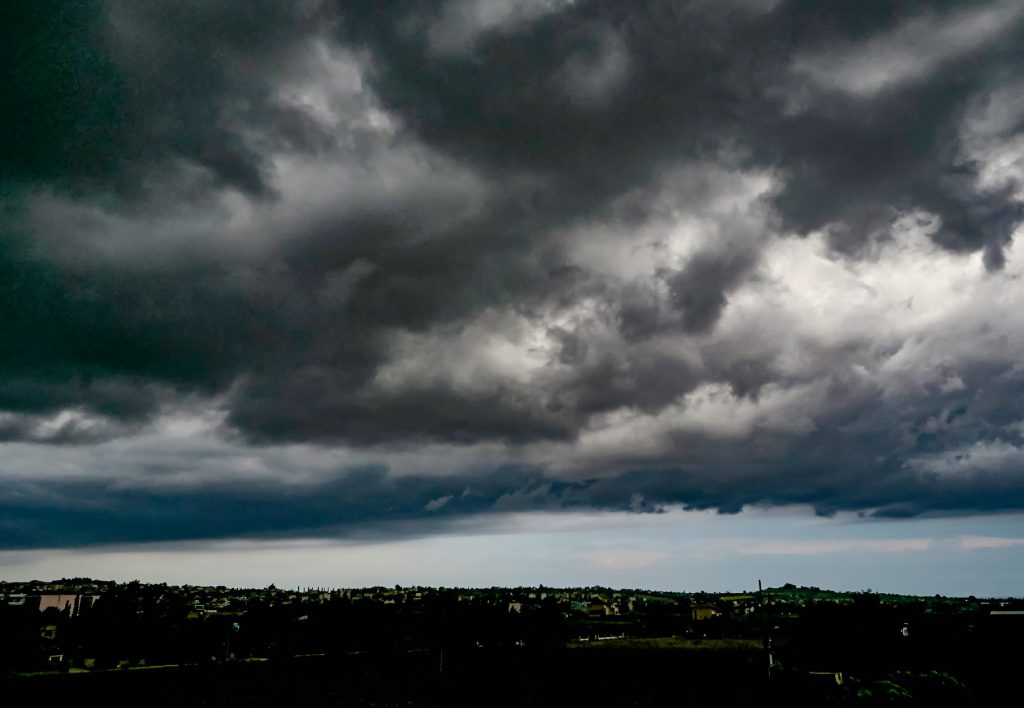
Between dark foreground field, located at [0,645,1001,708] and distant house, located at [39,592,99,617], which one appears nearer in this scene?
dark foreground field, located at [0,645,1001,708]

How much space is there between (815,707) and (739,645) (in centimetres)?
10347

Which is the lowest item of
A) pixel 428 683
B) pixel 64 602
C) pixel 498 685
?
pixel 428 683

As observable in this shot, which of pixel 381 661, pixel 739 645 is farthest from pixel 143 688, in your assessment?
pixel 739 645

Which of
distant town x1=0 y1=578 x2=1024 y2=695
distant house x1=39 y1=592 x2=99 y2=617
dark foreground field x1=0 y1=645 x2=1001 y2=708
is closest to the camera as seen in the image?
dark foreground field x1=0 y1=645 x2=1001 y2=708

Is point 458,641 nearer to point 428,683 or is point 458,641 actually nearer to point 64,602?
point 428,683

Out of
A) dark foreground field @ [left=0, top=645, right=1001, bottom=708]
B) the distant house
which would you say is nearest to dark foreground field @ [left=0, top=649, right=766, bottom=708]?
dark foreground field @ [left=0, top=645, right=1001, bottom=708]

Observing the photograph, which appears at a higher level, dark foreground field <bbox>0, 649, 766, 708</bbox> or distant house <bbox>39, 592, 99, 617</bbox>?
distant house <bbox>39, 592, 99, 617</bbox>

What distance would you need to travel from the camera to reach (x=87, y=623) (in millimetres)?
126812

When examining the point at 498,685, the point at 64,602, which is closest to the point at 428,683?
the point at 498,685

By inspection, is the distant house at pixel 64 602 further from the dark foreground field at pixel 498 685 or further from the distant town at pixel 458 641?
the dark foreground field at pixel 498 685

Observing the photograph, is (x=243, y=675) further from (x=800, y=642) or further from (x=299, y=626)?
(x=800, y=642)

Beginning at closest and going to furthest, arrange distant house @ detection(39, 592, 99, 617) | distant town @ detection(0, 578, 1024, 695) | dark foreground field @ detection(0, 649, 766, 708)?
dark foreground field @ detection(0, 649, 766, 708) → distant town @ detection(0, 578, 1024, 695) → distant house @ detection(39, 592, 99, 617)

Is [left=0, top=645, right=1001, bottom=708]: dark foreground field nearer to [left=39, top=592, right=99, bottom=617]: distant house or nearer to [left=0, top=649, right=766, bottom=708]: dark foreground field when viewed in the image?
[left=0, top=649, right=766, bottom=708]: dark foreground field

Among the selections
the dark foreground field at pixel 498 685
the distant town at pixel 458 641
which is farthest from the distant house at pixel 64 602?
the dark foreground field at pixel 498 685
